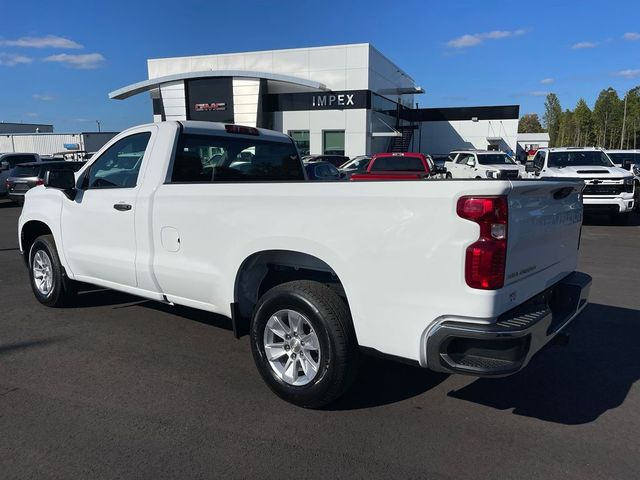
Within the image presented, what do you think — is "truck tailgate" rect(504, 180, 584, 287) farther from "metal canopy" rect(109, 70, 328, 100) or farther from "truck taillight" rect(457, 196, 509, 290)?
"metal canopy" rect(109, 70, 328, 100)

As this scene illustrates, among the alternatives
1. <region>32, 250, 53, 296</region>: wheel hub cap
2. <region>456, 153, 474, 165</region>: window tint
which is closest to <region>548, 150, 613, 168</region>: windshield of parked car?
<region>456, 153, 474, 165</region>: window tint

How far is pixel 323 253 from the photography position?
3.26 meters

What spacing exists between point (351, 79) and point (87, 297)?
3619 centimetres

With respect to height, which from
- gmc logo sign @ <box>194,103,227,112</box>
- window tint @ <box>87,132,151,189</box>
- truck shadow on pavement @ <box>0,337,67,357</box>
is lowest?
truck shadow on pavement @ <box>0,337,67,357</box>

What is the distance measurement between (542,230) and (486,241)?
688mm

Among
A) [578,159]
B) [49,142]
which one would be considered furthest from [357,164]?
[49,142]

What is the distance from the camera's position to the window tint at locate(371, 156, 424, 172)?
15.7 meters

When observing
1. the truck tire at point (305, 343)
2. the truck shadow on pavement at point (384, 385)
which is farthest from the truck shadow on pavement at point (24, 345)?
the truck shadow on pavement at point (384, 385)

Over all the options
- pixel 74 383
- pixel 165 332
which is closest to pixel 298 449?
pixel 74 383

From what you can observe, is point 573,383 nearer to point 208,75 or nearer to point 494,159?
point 494,159

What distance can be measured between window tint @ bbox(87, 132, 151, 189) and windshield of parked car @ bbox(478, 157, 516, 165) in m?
18.3

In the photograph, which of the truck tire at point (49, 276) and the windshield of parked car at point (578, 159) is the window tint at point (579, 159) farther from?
the truck tire at point (49, 276)

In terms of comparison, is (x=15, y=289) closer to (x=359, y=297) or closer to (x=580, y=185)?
(x=359, y=297)

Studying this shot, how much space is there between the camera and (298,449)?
3057 millimetres
